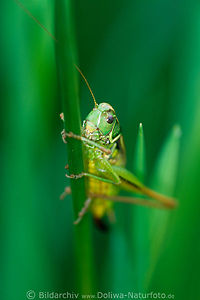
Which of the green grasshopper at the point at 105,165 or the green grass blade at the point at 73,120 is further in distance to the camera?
the green grasshopper at the point at 105,165

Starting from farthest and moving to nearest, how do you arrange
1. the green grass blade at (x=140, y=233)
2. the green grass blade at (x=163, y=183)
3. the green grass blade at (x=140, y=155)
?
the green grass blade at (x=163, y=183) → the green grass blade at (x=140, y=233) → the green grass blade at (x=140, y=155)

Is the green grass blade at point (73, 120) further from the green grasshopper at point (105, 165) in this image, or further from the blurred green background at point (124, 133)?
the blurred green background at point (124, 133)

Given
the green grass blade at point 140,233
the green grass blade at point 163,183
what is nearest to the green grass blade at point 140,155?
the green grass blade at point 140,233

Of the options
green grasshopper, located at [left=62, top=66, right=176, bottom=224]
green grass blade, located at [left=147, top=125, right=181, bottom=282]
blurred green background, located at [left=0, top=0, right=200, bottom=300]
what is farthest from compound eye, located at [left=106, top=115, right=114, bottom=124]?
green grass blade, located at [left=147, top=125, right=181, bottom=282]

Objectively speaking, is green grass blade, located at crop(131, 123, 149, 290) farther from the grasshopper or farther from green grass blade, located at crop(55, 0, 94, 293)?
green grass blade, located at crop(55, 0, 94, 293)

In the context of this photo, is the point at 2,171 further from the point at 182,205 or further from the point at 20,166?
the point at 182,205

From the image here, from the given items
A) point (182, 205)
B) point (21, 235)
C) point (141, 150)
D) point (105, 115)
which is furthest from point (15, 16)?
point (182, 205)
